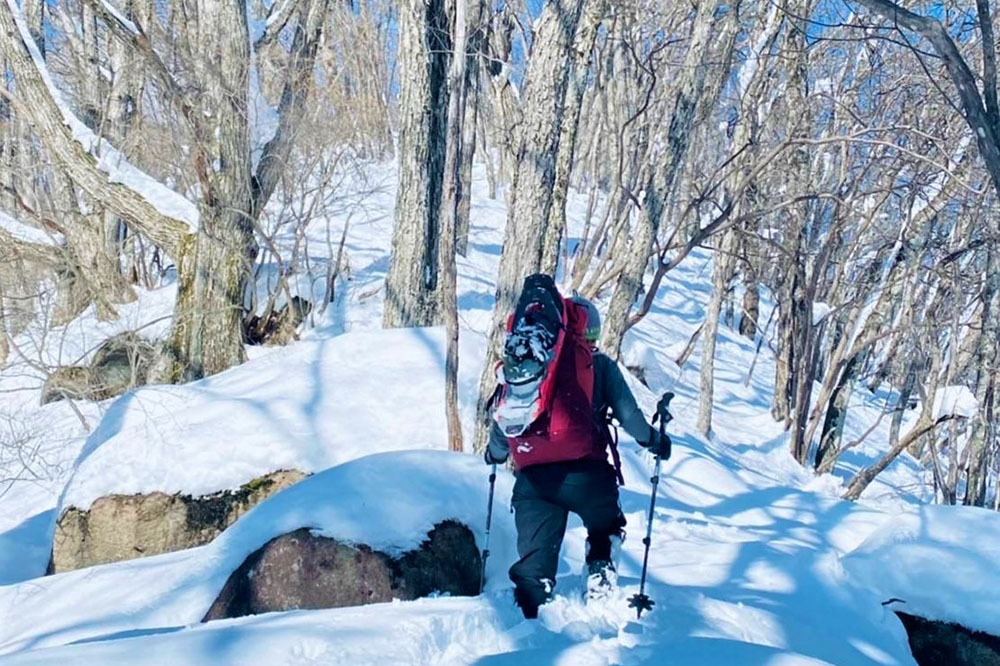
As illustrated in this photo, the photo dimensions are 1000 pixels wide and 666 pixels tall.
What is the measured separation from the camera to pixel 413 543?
17.3ft

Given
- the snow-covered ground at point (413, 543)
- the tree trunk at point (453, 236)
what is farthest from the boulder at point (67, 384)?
the tree trunk at point (453, 236)

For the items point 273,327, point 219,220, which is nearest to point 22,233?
point 273,327

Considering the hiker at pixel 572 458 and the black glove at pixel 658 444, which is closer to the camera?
the hiker at pixel 572 458

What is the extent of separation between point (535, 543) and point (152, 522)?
4.66 meters

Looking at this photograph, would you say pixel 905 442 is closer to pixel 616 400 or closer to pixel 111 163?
pixel 616 400

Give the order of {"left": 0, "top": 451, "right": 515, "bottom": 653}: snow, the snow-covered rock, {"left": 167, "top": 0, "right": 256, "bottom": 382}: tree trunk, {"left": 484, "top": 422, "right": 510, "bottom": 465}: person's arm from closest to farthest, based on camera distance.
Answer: {"left": 484, "top": 422, "right": 510, "bottom": 465}: person's arm
{"left": 0, "top": 451, "right": 515, "bottom": 653}: snow
the snow-covered rock
{"left": 167, "top": 0, "right": 256, "bottom": 382}: tree trunk

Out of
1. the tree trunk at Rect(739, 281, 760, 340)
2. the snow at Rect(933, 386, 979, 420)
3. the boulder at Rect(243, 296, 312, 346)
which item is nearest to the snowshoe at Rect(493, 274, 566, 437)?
the snow at Rect(933, 386, 979, 420)

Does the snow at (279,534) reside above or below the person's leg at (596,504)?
below

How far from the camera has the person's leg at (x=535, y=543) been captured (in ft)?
14.4

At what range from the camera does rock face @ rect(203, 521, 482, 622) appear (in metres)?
4.95

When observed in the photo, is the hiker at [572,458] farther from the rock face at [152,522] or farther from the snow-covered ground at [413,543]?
the rock face at [152,522]

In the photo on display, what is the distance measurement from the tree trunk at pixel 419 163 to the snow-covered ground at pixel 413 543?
112cm

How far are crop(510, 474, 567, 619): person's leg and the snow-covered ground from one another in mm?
117

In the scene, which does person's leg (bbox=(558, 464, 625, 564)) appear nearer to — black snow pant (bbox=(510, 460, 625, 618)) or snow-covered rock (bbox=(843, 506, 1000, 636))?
black snow pant (bbox=(510, 460, 625, 618))
